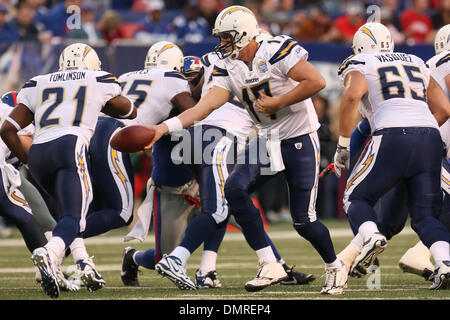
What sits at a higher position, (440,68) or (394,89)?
(440,68)

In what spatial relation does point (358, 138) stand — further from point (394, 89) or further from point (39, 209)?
point (39, 209)

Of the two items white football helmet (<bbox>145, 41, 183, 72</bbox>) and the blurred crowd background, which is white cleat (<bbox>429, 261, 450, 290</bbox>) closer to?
white football helmet (<bbox>145, 41, 183, 72</bbox>)

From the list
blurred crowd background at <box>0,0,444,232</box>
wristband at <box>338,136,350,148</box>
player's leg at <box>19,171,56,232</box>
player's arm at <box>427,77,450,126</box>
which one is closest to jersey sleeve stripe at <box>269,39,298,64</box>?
wristband at <box>338,136,350,148</box>

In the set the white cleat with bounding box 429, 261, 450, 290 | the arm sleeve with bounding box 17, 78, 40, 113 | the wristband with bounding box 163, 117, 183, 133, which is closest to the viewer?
the wristband with bounding box 163, 117, 183, 133

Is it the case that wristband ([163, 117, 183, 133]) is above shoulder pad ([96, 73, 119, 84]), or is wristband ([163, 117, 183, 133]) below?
below

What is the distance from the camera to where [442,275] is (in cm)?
564

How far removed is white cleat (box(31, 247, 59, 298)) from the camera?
209 inches

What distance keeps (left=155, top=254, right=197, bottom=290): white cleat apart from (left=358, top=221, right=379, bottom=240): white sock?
115cm

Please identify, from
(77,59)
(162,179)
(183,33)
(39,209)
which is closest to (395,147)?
(162,179)

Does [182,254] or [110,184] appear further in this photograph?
[110,184]

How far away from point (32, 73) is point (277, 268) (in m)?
6.48

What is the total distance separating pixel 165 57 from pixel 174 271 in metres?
1.92

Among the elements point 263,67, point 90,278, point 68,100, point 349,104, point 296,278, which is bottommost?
point 296,278

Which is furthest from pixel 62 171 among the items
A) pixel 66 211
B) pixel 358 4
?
pixel 358 4
